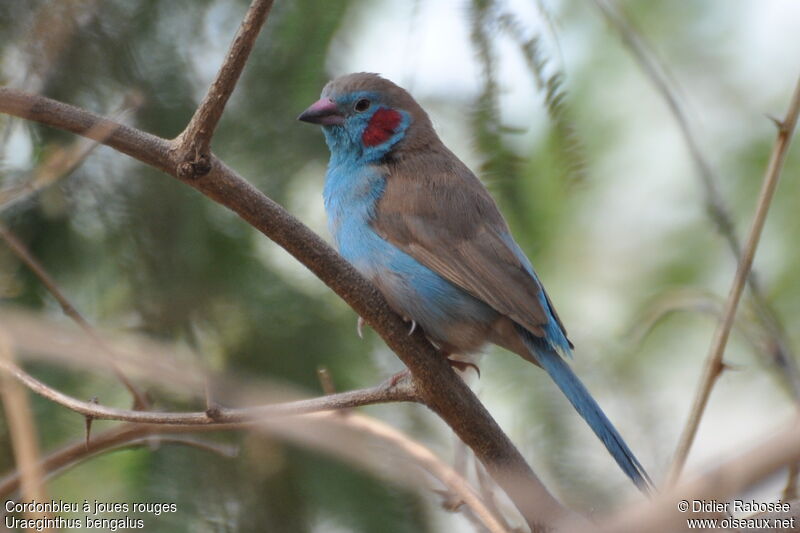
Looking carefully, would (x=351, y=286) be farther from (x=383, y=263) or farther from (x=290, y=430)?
(x=383, y=263)

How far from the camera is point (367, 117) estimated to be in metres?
4.06

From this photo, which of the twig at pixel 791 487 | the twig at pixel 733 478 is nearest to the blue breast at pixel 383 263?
the twig at pixel 791 487

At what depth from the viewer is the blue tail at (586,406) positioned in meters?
2.93

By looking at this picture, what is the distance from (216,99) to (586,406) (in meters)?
1.62

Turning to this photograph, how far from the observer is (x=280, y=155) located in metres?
3.82

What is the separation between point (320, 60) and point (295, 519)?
1.71 metres

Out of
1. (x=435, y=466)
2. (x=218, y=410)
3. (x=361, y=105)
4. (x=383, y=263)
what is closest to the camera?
(x=218, y=410)

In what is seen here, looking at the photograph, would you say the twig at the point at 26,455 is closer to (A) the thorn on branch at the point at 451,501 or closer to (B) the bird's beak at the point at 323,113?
(A) the thorn on branch at the point at 451,501

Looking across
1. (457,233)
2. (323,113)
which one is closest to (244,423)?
(457,233)

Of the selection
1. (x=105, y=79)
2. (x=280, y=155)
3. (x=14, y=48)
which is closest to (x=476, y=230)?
(x=280, y=155)

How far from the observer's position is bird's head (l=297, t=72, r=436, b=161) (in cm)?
382

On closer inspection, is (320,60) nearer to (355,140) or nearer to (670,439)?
(355,140)

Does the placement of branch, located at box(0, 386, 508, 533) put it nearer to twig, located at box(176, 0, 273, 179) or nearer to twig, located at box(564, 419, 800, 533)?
twig, located at box(176, 0, 273, 179)

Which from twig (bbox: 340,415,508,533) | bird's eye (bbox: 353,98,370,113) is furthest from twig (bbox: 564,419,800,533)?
bird's eye (bbox: 353,98,370,113)
